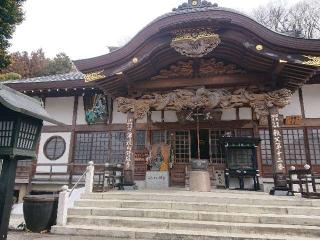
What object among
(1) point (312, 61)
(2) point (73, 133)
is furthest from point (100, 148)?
(1) point (312, 61)

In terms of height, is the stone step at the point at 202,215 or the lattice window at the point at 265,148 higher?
the lattice window at the point at 265,148

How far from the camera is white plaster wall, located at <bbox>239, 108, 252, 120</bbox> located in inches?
504

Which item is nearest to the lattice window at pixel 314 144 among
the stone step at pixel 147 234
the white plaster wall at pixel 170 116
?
the white plaster wall at pixel 170 116

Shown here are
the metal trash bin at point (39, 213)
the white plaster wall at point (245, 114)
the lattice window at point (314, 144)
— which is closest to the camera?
the metal trash bin at point (39, 213)

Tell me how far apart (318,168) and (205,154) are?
4.98 meters

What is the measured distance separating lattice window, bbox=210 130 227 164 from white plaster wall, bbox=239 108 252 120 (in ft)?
3.61

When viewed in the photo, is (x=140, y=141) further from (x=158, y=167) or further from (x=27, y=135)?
(x=27, y=135)

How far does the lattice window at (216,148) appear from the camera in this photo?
12646mm

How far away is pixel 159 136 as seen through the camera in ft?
43.9

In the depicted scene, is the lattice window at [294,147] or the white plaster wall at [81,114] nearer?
the lattice window at [294,147]

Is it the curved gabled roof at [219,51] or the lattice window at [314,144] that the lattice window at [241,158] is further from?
the curved gabled roof at [219,51]

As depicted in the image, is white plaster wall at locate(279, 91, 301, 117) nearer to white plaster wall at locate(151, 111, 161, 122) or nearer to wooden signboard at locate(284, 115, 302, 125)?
wooden signboard at locate(284, 115, 302, 125)

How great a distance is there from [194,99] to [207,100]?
1.71 ft

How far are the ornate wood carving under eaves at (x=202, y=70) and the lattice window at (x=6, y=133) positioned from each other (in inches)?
276
